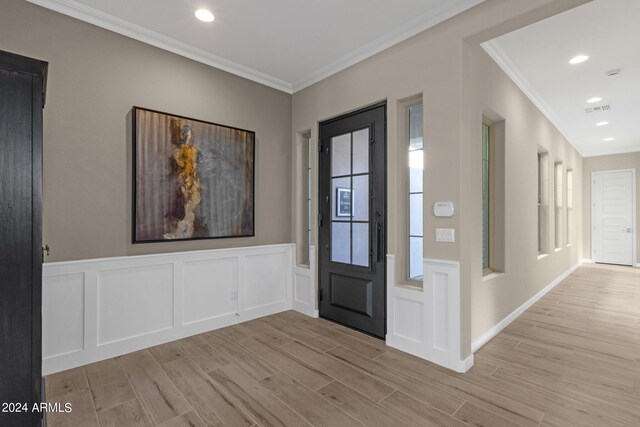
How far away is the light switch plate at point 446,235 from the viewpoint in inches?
101

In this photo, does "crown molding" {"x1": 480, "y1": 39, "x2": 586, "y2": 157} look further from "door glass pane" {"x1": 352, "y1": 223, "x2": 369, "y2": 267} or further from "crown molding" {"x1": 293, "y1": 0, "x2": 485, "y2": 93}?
"door glass pane" {"x1": 352, "y1": 223, "x2": 369, "y2": 267}

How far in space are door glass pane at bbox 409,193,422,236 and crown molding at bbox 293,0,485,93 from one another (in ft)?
4.77

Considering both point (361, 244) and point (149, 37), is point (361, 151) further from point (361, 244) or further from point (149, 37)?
point (149, 37)

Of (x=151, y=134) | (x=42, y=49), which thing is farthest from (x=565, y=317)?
(x=42, y=49)

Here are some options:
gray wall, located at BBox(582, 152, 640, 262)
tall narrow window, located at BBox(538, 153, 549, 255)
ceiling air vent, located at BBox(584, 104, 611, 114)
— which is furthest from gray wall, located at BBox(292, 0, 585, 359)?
gray wall, located at BBox(582, 152, 640, 262)

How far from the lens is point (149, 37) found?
9.70 ft

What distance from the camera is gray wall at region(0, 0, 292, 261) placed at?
2.47m

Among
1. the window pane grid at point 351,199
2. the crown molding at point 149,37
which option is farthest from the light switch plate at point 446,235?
the crown molding at point 149,37

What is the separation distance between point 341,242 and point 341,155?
0.98 metres

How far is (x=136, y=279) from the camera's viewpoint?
9.49ft

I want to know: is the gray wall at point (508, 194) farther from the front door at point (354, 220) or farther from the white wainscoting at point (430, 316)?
the front door at point (354, 220)

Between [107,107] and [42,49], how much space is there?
549mm

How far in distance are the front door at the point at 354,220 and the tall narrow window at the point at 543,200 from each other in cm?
348

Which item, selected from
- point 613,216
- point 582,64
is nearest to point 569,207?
point 613,216
